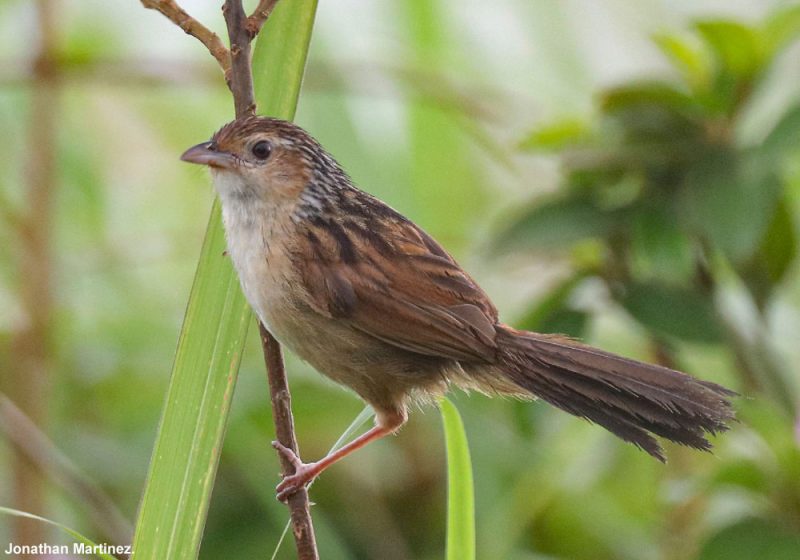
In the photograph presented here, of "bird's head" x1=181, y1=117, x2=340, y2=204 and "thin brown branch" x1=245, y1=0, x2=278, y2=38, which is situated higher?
"bird's head" x1=181, y1=117, x2=340, y2=204

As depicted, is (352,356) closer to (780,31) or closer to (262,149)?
(262,149)

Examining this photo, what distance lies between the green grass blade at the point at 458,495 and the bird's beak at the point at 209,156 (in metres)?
0.81

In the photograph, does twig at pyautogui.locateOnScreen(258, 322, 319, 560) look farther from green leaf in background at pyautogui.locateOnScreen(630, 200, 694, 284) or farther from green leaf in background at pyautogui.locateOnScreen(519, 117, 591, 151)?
green leaf in background at pyautogui.locateOnScreen(630, 200, 694, 284)

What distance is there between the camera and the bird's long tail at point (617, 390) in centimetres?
217

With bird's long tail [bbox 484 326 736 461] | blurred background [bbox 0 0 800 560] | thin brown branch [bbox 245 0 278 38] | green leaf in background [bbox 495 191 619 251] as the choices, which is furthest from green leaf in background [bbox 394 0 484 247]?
thin brown branch [bbox 245 0 278 38]

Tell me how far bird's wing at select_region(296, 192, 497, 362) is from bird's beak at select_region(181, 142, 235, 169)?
24 centimetres

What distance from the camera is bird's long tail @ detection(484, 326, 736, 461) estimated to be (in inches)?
85.6

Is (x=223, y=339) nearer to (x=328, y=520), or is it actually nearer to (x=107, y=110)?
(x=328, y=520)

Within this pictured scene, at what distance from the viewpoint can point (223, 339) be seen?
198cm

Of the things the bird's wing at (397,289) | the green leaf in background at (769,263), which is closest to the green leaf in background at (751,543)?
the green leaf in background at (769,263)

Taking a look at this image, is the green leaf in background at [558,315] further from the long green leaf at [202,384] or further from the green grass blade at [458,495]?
the long green leaf at [202,384]

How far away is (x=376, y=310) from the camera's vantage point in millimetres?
2457

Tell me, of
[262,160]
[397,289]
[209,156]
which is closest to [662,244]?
[397,289]

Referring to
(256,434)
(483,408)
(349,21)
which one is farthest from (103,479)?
(349,21)
